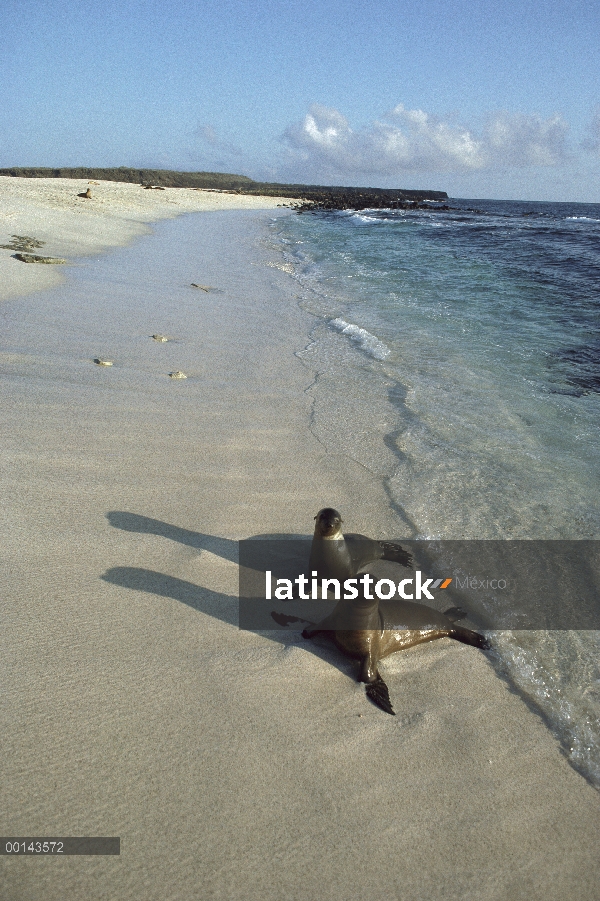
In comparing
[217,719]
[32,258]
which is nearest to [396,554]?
[217,719]

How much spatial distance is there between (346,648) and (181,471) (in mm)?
2098

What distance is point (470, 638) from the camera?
125 inches

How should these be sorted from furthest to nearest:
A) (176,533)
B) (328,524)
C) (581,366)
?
(581,366) → (176,533) → (328,524)

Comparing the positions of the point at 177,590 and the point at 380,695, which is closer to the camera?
the point at 380,695

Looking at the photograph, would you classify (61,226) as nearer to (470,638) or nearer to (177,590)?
(177,590)

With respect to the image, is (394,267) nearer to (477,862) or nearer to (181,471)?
(181,471)

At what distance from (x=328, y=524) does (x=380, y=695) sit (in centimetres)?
98

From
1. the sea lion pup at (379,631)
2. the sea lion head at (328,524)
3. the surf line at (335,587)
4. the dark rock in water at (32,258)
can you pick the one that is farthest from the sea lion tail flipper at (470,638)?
the dark rock in water at (32,258)

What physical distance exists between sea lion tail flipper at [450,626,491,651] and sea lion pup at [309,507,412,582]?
0.66 metres

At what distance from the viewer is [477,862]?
2080 mm

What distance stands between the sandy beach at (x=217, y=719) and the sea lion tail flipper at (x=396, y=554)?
0.18 m

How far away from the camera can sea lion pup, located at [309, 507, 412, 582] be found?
3330mm

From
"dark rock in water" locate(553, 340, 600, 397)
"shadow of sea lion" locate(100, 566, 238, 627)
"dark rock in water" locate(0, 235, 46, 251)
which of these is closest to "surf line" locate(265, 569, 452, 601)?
"shadow of sea lion" locate(100, 566, 238, 627)

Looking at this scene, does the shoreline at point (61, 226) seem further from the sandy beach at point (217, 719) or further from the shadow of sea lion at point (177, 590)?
the shadow of sea lion at point (177, 590)
